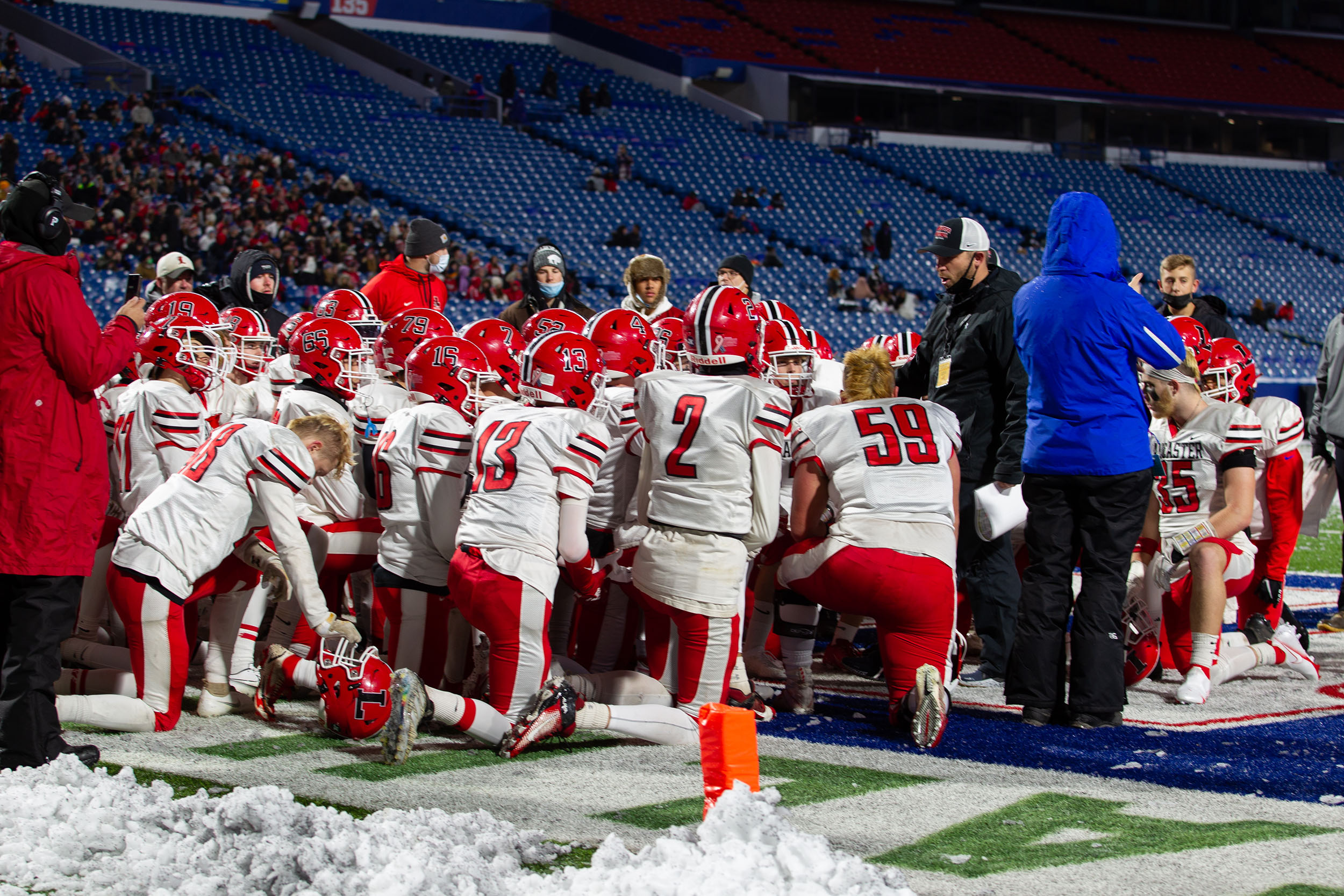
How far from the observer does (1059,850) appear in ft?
12.0

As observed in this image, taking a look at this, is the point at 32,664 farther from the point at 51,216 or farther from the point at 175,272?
the point at 175,272

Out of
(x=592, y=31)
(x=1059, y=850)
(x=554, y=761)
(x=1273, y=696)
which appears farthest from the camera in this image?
(x=592, y=31)

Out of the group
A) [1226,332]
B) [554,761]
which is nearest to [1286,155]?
[1226,332]

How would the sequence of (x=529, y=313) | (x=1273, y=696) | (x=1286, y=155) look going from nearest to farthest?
1. (x=1273, y=696)
2. (x=529, y=313)
3. (x=1286, y=155)

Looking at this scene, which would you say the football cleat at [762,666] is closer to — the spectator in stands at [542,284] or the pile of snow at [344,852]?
the pile of snow at [344,852]

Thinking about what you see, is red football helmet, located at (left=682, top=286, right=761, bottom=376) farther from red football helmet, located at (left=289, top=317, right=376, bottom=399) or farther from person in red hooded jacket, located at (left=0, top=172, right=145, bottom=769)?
person in red hooded jacket, located at (left=0, top=172, right=145, bottom=769)

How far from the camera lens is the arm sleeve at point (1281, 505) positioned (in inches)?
281

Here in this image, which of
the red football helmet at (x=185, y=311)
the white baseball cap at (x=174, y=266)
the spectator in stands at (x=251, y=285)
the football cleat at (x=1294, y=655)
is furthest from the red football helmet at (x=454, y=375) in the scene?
the football cleat at (x=1294, y=655)

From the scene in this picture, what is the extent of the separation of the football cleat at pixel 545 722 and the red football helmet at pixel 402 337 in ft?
7.37

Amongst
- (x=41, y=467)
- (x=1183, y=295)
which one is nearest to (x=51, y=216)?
(x=41, y=467)

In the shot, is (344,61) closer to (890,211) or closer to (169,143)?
(169,143)

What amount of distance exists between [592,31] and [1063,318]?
30.4m

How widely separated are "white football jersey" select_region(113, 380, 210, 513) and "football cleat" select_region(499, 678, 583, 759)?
2.04 m

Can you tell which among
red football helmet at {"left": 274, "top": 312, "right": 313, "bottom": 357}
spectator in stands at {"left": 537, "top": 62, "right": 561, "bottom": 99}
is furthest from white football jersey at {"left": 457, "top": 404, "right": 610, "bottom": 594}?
spectator in stands at {"left": 537, "top": 62, "right": 561, "bottom": 99}
